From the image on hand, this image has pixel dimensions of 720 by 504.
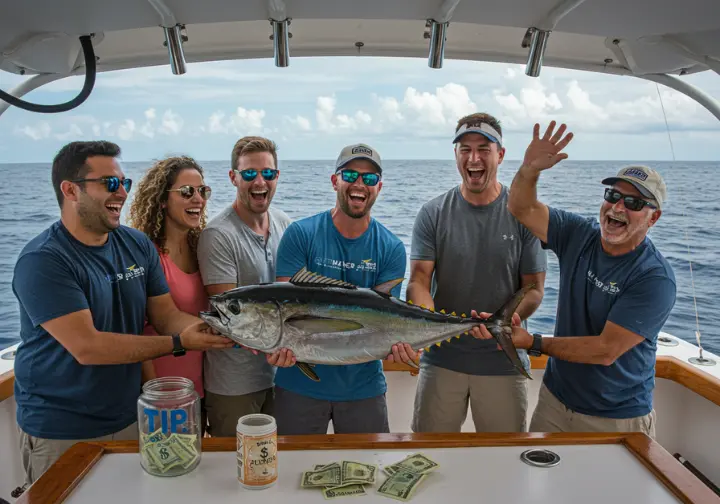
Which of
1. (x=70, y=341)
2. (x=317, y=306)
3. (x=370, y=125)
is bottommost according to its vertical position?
(x=70, y=341)

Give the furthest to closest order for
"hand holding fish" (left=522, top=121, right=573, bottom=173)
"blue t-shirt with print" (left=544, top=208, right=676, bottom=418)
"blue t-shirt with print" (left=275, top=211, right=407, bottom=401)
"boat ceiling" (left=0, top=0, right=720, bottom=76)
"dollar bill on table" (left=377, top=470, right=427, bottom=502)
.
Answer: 1. "blue t-shirt with print" (left=275, top=211, right=407, bottom=401)
2. "hand holding fish" (left=522, top=121, right=573, bottom=173)
3. "blue t-shirt with print" (left=544, top=208, right=676, bottom=418)
4. "boat ceiling" (left=0, top=0, right=720, bottom=76)
5. "dollar bill on table" (left=377, top=470, right=427, bottom=502)

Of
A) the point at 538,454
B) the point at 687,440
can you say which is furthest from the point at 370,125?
the point at 538,454

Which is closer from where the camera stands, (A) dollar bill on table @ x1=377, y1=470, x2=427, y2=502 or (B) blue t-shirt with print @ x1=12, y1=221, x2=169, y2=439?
(A) dollar bill on table @ x1=377, y1=470, x2=427, y2=502

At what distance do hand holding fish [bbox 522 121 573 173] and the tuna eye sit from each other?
1.35 metres

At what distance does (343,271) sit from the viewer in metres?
2.64

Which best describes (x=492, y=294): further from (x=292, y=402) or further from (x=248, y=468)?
(x=248, y=468)

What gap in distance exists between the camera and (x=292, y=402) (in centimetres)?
261

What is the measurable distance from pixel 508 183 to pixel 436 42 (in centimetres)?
1402

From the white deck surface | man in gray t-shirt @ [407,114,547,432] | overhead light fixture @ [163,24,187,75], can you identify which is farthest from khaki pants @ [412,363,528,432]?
overhead light fixture @ [163,24,187,75]

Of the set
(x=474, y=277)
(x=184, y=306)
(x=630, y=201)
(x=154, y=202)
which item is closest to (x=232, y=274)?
(x=184, y=306)

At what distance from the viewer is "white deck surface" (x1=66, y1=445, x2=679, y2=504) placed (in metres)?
Result: 1.59

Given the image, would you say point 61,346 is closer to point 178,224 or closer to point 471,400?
point 178,224

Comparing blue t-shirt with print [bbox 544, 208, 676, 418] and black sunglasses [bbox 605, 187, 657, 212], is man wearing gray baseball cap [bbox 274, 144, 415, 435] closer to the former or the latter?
blue t-shirt with print [bbox 544, 208, 676, 418]

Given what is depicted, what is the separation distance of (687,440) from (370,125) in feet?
58.2
